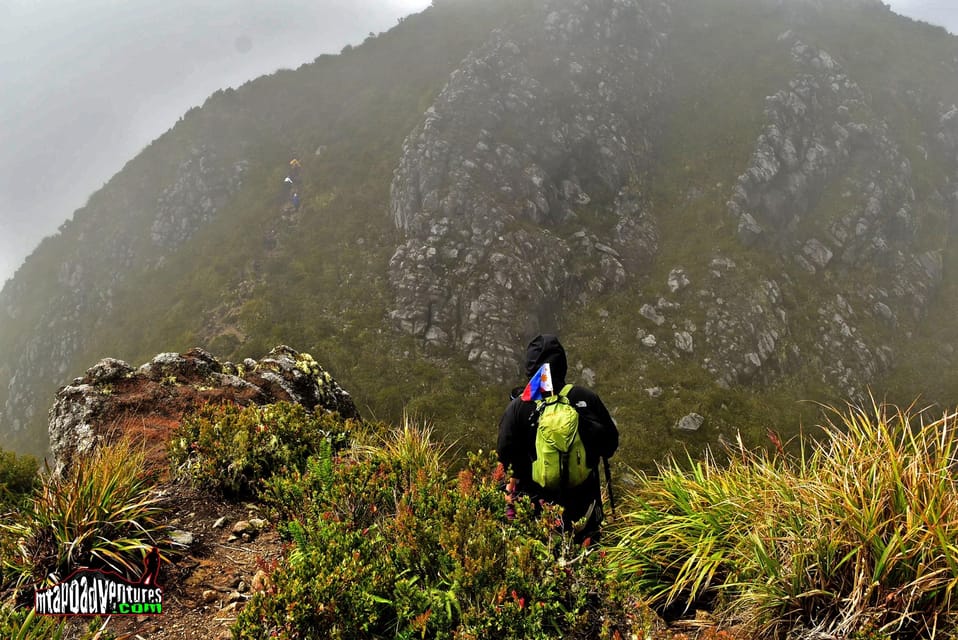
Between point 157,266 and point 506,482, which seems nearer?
point 506,482

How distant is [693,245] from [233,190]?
40.1 meters

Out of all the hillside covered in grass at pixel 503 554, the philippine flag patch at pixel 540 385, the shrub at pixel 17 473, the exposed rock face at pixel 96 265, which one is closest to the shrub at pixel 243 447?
the hillside covered in grass at pixel 503 554

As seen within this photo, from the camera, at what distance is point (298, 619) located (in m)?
2.78

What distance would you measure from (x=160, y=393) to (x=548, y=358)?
8.86m

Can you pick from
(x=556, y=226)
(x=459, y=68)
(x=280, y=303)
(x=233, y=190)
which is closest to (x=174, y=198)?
(x=233, y=190)

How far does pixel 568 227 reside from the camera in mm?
34969

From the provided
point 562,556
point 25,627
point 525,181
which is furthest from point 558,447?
point 525,181

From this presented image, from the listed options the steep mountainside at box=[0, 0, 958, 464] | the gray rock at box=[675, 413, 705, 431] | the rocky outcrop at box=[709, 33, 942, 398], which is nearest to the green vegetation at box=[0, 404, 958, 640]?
the steep mountainside at box=[0, 0, 958, 464]

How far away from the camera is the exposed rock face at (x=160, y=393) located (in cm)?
828

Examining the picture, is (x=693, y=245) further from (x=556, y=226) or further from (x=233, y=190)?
(x=233, y=190)

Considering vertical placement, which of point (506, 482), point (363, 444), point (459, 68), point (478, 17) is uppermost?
point (478, 17)

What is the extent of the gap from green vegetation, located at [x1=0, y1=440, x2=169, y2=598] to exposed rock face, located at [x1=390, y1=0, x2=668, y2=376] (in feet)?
76.8

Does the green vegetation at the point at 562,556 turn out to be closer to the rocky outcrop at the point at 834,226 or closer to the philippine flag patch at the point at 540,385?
the philippine flag patch at the point at 540,385

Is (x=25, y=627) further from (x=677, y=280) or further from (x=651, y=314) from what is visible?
(x=677, y=280)
